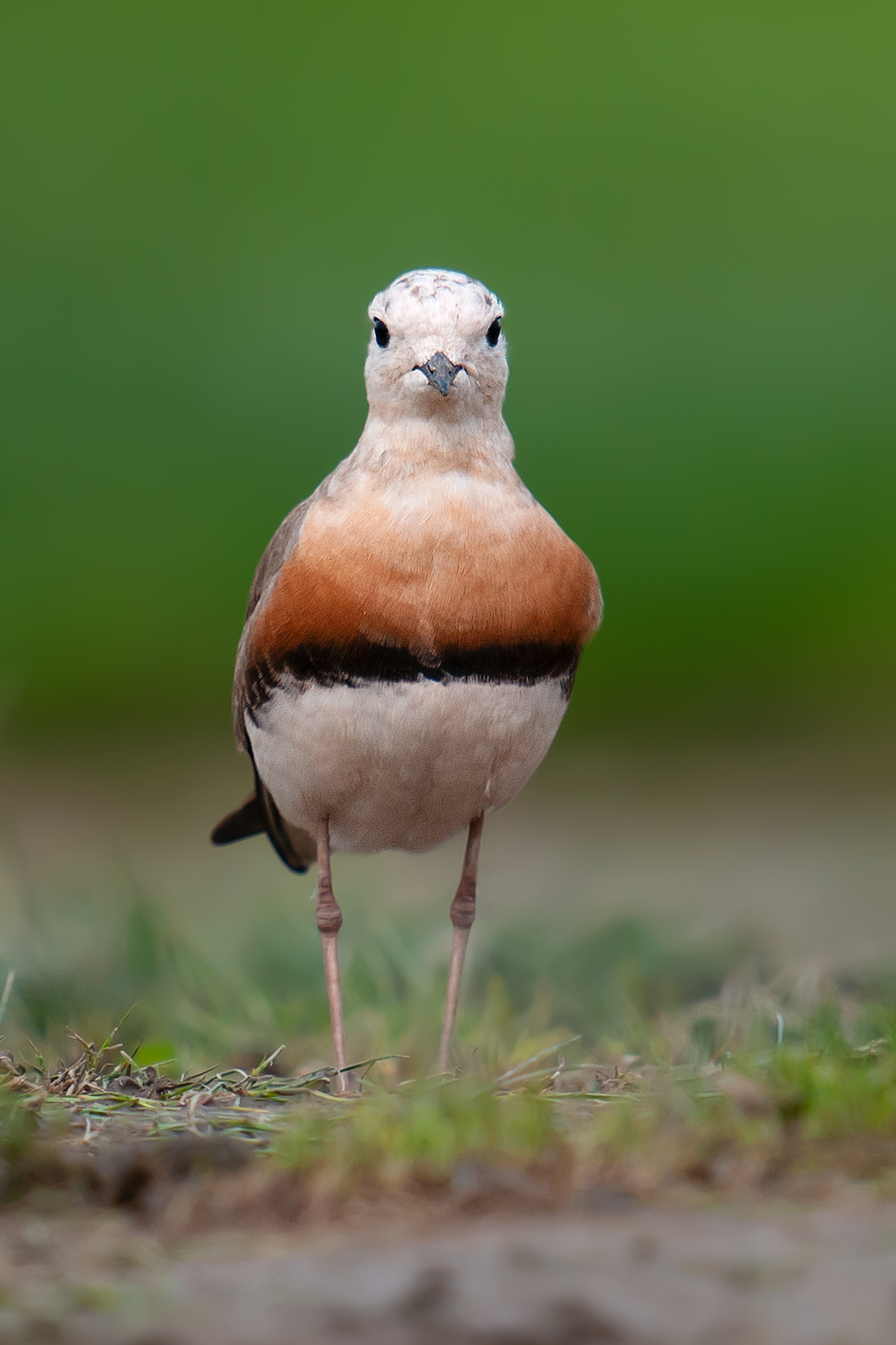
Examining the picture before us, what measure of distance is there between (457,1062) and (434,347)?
1796 mm

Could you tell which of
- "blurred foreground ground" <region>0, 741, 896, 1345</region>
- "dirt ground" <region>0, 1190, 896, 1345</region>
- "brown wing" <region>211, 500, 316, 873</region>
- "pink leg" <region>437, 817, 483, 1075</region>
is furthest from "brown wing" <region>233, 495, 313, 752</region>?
"dirt ground" <region>0, 1190, 896, 1345</region>

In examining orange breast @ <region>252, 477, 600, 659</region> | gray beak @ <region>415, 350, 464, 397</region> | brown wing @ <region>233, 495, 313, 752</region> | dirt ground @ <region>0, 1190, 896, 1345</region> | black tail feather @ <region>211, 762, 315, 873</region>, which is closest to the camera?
dirt ground @ <region>0, 1190, 896, 1345</region>

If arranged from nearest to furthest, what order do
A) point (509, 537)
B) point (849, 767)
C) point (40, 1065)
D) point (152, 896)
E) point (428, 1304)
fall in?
1. point (428, 1304)
2. point (40, 1065)
3. point (509, 537)
4. point (152, 896)
5. point (849, 767)

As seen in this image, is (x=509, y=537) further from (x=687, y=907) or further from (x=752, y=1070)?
(x=687, y=907)

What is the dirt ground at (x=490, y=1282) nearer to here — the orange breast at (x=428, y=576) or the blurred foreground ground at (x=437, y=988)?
the blurred foreground ground at (x=437, y=988)

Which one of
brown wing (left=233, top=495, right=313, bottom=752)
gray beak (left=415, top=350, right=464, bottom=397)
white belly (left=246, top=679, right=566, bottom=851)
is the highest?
gray beak (left=415, top=350, right=464, bottom=397)

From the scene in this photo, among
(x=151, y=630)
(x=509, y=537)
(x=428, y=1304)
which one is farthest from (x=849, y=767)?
(x=428, y=1304)

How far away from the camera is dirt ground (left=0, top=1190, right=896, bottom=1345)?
2.21 m

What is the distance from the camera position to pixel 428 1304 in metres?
2.26

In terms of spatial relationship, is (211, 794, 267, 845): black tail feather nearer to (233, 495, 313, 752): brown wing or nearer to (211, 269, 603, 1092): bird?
(233, 495, 313, 752): brown wing

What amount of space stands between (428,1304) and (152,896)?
11.5ft

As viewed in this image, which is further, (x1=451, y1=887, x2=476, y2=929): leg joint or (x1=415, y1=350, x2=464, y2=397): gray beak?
(x1=451, y1=887, x2=476, y2=929): leg joint

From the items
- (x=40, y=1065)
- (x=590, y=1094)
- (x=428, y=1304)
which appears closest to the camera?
(x=428, y=1304)

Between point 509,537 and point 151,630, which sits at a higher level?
point 509,537
